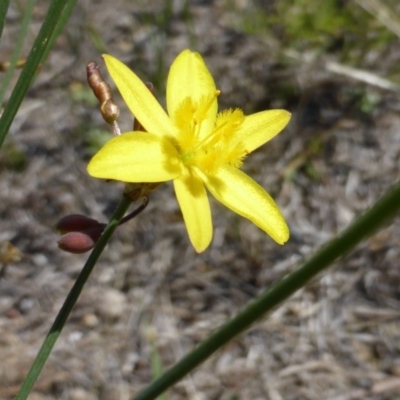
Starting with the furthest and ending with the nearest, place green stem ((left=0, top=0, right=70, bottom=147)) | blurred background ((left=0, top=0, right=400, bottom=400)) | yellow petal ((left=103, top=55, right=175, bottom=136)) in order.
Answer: blurred background ((left=0, top=0, right=400, bottom=400)) < yellow petal ((left=103, top=55, right=175, bottom=136)) < green stem ((left=0, top=0, right=70, bottom=147))

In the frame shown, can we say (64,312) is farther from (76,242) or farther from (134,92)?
(134,92)

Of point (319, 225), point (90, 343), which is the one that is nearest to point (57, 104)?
point (90, 343)

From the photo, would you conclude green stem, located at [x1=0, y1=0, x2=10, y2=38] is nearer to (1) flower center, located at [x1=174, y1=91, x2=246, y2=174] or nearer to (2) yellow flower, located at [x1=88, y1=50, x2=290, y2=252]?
(2) yellow flower, located at [x1=88, y1=50, x2=290, y2=252]

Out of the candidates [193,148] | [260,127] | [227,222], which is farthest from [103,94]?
[227,222]

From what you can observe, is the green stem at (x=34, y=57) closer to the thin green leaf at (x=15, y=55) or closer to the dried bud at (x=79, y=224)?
the dried bud at (x=79, y=224)

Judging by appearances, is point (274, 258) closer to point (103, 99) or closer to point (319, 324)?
point (319, 324)

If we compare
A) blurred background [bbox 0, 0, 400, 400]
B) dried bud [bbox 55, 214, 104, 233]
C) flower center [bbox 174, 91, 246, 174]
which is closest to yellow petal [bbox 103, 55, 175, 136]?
flower center [bbox 174, 91, 246, 174]
